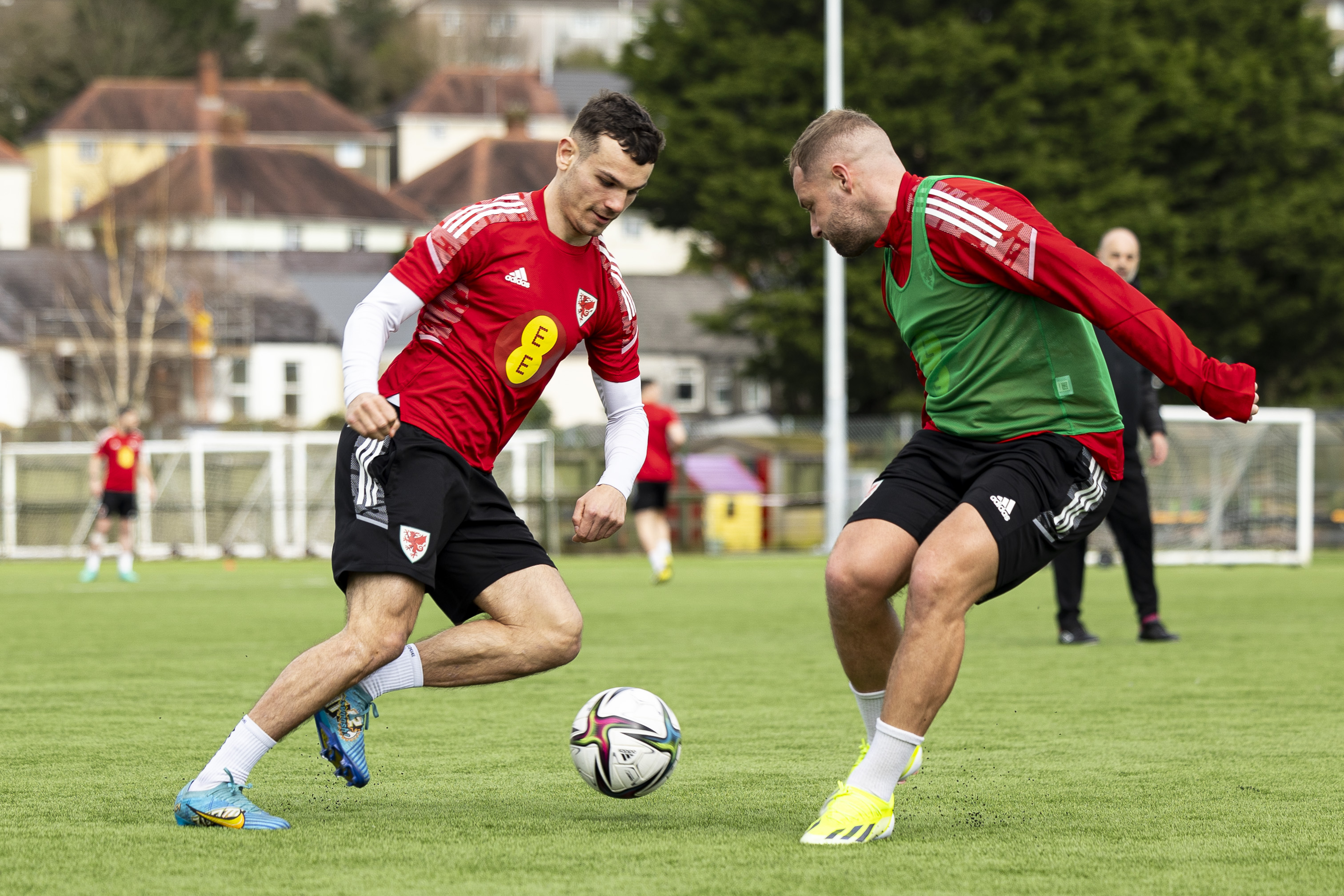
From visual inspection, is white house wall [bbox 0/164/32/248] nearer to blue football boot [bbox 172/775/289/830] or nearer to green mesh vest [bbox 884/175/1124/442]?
blue football boot [bbox 172/775/289/830]

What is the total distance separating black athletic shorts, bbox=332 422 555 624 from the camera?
15.7 ft

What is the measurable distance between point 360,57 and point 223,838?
338ft

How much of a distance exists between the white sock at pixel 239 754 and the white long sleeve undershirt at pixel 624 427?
1258 mm

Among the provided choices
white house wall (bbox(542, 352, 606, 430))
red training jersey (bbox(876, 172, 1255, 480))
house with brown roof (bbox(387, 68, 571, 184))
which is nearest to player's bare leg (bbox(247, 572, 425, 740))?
red training jersey (bbox(876, 172, 1255, 480))

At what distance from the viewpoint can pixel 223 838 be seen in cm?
466

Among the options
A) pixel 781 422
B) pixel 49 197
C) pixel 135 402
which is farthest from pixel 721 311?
pixel 49 197

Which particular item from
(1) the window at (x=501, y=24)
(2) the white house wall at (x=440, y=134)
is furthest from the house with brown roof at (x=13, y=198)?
(1) the window at (x=501, y=24)

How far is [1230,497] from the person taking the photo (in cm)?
2159

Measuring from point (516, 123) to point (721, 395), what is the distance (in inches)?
1041

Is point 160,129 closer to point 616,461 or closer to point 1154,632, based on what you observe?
point 1154,632

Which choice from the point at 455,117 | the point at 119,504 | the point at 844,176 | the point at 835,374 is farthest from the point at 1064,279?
the point at 455,117

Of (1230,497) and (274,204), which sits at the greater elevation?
(274,204)

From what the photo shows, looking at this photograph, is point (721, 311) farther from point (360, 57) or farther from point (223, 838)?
point (360, 57)

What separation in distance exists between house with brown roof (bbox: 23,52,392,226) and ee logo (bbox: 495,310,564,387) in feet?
245
